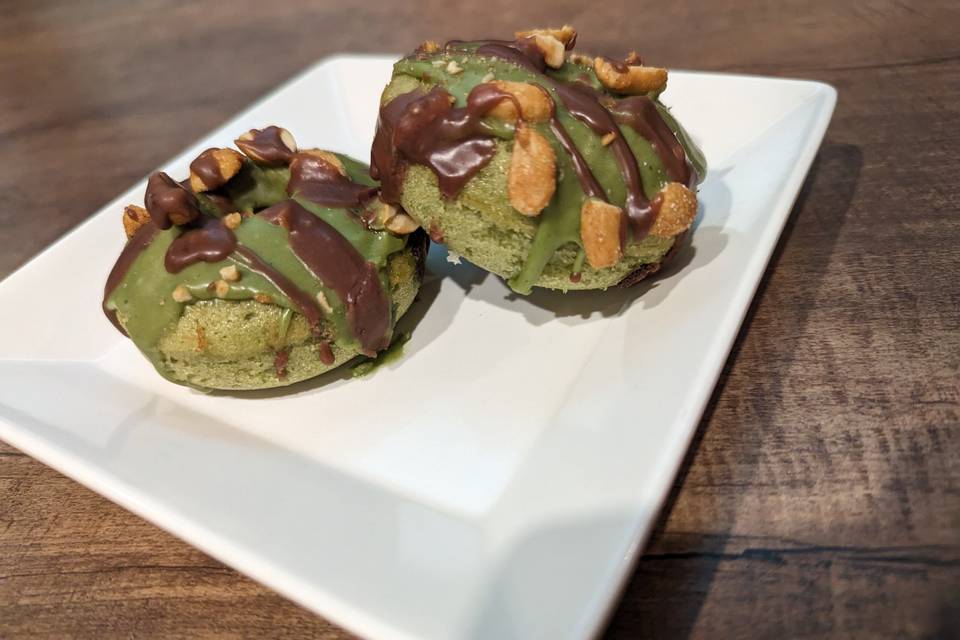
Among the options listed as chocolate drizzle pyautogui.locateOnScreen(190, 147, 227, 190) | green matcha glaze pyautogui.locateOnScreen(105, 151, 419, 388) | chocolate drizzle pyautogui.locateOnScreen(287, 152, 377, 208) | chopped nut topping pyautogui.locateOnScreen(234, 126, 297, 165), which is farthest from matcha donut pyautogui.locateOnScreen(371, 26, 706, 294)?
chocolate drizzle pyautogui.locateOnScreen(190, 147, 227, 190)

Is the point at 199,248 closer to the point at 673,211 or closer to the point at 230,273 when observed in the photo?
the point at 230,273

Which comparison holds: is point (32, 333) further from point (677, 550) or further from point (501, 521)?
point (677, 550)

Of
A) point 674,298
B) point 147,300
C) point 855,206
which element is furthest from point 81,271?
point 855,206

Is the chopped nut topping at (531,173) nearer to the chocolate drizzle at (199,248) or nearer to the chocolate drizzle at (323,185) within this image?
the chocolate drizzle at (323,185)

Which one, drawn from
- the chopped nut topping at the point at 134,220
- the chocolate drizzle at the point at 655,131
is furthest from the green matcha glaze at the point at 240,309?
the chocolate drizzle at the point at 655,131

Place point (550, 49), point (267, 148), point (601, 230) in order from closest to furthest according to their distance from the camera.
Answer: point (601, 230), point (550, 49), point (267, 148)

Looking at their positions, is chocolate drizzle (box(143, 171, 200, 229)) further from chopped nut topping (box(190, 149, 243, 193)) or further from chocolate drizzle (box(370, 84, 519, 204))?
chocolate drizzle (box(370, 84, 519, 204))

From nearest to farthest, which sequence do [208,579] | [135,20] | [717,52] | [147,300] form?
[208,579] → [147,300] → [717,52] → [135,20]

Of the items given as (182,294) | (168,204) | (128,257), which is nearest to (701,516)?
(182,294)
